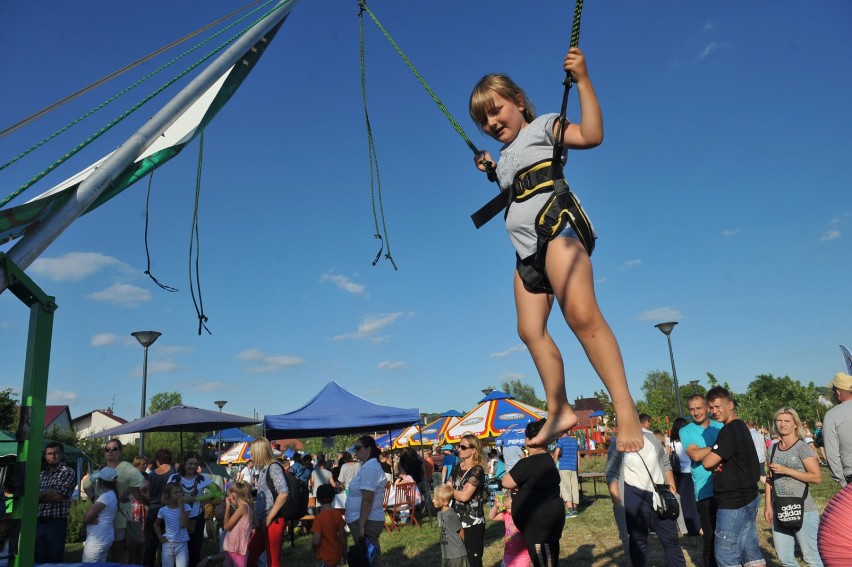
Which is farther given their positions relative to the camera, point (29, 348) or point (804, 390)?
point (804, 390)

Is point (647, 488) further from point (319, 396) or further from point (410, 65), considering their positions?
point (319, 396)

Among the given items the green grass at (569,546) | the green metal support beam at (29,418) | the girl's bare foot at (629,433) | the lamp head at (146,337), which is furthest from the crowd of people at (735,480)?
the lamp head at (146,337)

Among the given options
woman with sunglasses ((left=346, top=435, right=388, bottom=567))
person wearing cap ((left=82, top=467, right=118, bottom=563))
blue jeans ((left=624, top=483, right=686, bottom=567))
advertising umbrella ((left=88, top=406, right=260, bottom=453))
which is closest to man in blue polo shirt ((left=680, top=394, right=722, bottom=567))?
blue jeans ((left=624, top=483, right=686, bottom=567))

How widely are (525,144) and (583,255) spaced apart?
0.60 metres

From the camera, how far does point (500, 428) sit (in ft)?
46.0

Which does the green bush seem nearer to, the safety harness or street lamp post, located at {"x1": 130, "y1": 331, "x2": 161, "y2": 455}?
street lamp post, located at {"x1": 130, "y1": 331, "x2": 161, "y2": 455}

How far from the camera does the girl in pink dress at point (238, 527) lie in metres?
6.80

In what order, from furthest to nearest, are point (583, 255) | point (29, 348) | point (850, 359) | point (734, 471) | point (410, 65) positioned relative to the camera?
point (850, 359) < point (734, 471) < point (410, 65) < point (29, 348) < point (583, 255)

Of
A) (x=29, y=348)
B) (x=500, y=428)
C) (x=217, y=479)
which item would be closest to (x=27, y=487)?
(x=29, y=348)

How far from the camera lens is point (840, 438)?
5258 millimetres

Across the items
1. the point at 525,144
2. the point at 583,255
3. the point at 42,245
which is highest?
the point at 525,144

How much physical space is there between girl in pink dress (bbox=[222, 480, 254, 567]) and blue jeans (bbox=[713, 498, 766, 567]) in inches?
196

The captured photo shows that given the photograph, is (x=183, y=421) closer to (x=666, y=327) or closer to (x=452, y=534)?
(x=452, y=534)

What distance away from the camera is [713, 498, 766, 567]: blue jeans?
197 inches
